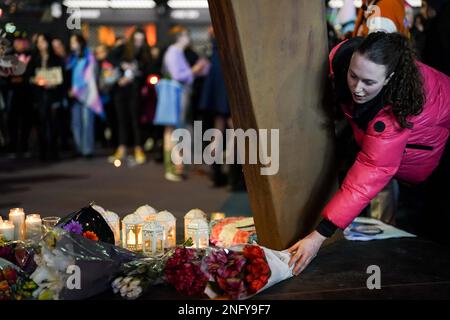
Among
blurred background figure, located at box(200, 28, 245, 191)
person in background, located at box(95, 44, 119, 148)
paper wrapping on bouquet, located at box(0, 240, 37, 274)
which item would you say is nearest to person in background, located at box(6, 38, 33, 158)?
person in background, located at box(95, 44, 119, 148)

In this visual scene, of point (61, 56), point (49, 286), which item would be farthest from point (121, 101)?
point (49, 286)

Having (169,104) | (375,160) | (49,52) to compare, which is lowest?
(375,160)

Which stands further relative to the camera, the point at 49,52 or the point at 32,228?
the point at 49,52

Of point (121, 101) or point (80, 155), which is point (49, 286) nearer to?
point (121, 101)

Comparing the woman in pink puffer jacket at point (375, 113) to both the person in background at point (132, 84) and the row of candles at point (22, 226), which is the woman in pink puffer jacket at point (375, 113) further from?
the person in background at point (132, 84)

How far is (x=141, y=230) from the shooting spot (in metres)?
3.25

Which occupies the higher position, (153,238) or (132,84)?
(132,84)

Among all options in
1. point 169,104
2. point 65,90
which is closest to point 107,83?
point 65,90

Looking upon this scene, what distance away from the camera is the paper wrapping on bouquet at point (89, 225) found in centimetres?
297

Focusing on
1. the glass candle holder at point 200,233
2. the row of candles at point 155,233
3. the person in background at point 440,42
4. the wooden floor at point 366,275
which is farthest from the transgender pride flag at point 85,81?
the wooden floor at point 366,275

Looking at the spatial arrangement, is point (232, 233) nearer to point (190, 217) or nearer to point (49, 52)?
point (190, 217)

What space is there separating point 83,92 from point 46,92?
503mm

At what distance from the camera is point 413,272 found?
116 inches

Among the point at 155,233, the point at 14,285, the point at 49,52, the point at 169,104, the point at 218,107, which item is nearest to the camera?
the point at 14,285
